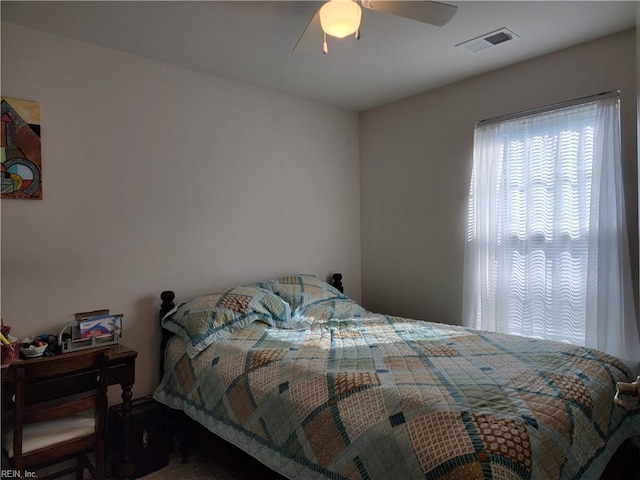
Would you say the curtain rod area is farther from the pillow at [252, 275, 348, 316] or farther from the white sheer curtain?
the pillow at [252, 275, 348, 316]

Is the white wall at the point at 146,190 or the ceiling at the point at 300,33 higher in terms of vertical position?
the ceiling at the point at 300,33

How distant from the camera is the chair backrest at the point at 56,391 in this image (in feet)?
6.01

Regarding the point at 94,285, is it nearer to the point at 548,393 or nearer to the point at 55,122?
the point at 55,122

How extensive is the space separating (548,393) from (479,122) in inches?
89.7

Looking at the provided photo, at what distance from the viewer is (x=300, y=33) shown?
259cm

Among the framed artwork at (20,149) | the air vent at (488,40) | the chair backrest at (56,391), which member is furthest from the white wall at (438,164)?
the framed artwork at (20,149)

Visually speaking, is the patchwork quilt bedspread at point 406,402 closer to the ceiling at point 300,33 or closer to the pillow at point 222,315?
the pillow at point 222,315

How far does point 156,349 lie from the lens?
114 inches

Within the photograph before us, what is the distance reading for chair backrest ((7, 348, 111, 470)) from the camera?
72.1 inches

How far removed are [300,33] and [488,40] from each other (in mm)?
1190

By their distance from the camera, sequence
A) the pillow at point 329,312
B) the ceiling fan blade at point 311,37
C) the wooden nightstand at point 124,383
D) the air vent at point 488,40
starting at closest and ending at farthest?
the ceiling fan blade at point 311,37 → the wooden nightstand at point 124,383 → the air vent at point 488,40 → the pillow at point 329,312

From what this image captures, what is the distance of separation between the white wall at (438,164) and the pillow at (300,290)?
2.55 feet

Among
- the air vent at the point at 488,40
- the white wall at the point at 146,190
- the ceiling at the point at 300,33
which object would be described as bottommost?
the white wall at the point at 146,190

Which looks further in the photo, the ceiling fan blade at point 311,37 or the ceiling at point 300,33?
the ceiling at point 300,33
